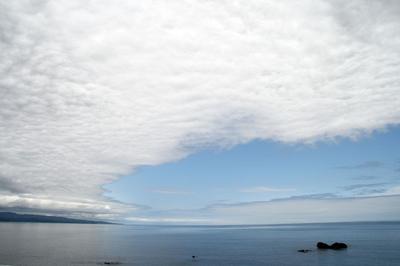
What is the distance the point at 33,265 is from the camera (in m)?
87.9

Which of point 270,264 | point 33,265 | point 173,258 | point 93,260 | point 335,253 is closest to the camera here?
point 33,265

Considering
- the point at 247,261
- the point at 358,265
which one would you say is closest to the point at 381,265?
the point at 358,265

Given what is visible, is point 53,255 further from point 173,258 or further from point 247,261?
point 247,261

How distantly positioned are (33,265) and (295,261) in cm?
6847

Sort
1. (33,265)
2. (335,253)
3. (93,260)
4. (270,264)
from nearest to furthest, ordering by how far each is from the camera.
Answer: (33,265) < (270,264) < (93,260) < (335,253)

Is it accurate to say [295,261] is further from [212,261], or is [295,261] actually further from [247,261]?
[212,261]

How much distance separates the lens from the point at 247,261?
101 m

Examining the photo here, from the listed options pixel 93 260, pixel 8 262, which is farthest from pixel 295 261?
pixel 8 262

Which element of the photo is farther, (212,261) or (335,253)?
(335,253)

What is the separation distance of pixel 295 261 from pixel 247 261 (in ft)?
43.4

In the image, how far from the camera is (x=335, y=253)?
382 feet

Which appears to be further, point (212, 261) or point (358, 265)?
point (212, 261)

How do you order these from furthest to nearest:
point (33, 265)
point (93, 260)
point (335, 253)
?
point (335, 253), point (93, 260), point (33, 265)

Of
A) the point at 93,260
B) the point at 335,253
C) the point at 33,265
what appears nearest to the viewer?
the point at 33,265
